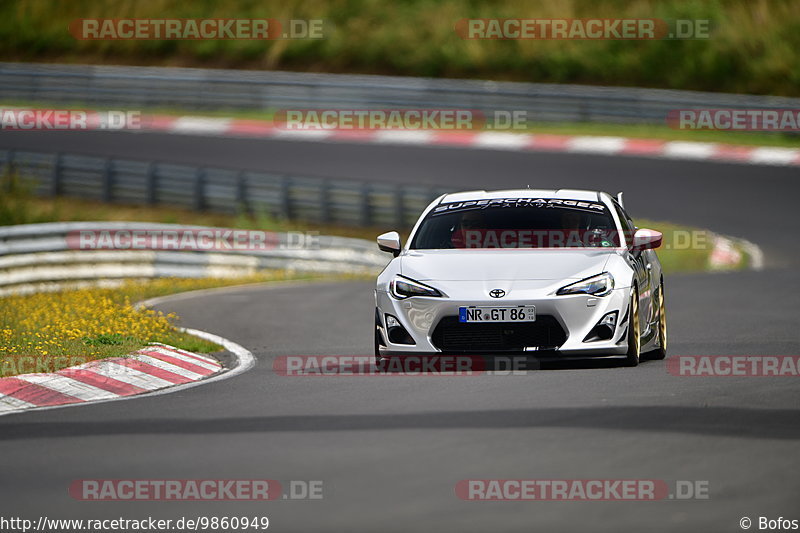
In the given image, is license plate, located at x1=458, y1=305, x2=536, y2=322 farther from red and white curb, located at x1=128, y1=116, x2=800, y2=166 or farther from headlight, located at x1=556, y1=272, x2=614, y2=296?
red and white curb, located at x1=128, y1=116, x2=800, y2=166

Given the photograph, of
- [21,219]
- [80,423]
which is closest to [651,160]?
[21,219]

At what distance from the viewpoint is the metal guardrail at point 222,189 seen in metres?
28.4

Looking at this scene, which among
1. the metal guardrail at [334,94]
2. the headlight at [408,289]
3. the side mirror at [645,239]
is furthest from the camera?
the metal guardrail at [334,94]

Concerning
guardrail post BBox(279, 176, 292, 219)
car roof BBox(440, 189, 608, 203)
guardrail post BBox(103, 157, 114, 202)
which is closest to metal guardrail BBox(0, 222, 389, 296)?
guardrail post BBox(279, 176, 292, 219)

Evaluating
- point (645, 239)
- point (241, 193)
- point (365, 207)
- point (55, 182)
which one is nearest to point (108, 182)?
point (55, 182)

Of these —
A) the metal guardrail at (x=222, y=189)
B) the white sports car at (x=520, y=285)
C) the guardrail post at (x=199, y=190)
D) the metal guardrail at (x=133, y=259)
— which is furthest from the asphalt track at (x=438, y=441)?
the guardrail post at (x=199, y=190)

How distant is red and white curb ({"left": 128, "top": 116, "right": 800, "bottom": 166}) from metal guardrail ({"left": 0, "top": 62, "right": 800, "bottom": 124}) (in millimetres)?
914

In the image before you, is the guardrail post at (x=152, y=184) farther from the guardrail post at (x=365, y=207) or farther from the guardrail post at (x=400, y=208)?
the guardrail post at (x=400, y=208)

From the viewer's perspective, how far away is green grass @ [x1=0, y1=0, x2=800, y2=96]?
1506 inches

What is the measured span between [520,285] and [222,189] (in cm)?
1986

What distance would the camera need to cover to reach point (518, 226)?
39.3 feet

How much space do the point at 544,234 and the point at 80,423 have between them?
13.9 ft

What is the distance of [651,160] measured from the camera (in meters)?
31.8

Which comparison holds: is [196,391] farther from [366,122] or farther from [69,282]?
[366,122]
